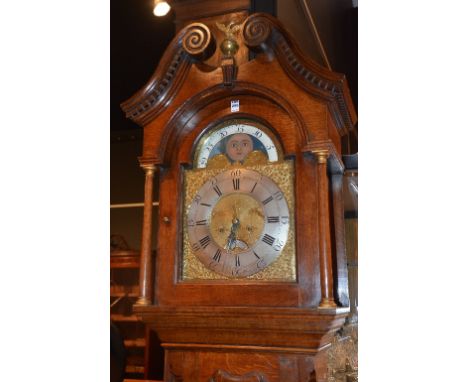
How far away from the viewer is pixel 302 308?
1.47 m

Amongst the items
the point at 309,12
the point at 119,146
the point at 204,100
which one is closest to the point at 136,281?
the point at 119,146

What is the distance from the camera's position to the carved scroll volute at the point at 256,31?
1590 millimetres

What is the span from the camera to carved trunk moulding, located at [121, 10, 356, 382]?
1.50 m

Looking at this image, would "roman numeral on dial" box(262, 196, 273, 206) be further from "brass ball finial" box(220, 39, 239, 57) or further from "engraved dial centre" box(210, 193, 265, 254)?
"brass ball finial" box(220, 39, 239, 57)

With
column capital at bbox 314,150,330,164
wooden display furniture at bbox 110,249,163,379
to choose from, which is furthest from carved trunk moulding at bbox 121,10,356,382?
wooden display furniture at bbox 110,249,163,379

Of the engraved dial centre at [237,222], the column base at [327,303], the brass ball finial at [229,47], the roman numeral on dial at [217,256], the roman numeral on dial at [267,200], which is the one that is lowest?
the column base at [327,303]

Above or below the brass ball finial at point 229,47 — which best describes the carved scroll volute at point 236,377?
below

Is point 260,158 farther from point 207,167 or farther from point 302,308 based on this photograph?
point 302,308

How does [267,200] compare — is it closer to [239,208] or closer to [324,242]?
[239,208]

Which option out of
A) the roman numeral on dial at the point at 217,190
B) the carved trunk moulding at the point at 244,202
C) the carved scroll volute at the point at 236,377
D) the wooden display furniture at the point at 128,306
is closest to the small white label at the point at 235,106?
the carved trunk moulding at the point at 244,202

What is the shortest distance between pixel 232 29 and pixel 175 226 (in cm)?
67

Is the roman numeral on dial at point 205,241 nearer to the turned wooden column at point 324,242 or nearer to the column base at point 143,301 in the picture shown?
the column base at point 143,301

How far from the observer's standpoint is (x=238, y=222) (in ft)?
5.24

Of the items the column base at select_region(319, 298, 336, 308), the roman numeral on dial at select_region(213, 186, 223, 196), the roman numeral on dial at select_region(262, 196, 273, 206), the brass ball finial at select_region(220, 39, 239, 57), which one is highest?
the brass ball finial at select_region(220, 39, 239, 57)
